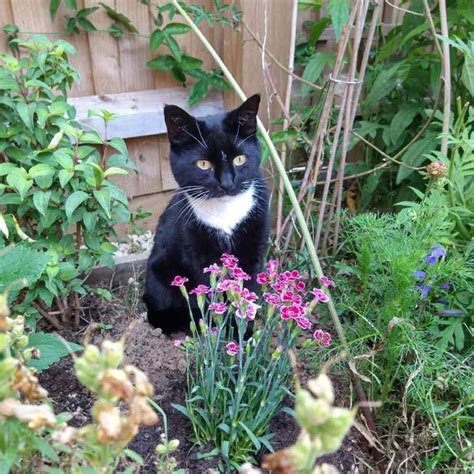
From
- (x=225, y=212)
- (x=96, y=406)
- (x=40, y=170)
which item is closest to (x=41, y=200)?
(x=40, y=170)

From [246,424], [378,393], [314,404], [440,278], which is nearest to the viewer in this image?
[314,404]

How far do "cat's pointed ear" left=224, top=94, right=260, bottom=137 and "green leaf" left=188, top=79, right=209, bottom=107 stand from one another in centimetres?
60

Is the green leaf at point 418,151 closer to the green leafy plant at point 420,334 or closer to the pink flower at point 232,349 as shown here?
the green leafy plant at point 420,334

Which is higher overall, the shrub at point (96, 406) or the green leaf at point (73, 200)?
the shrub at point (96, 406)

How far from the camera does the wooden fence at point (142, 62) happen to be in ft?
6.00

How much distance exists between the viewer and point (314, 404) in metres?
0.39

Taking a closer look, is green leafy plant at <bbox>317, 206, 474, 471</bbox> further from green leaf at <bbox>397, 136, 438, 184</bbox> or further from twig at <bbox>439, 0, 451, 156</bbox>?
green leaf at <bbox>397, 136, 438, 184</bbox>

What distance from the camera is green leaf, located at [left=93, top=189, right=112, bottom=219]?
124cm

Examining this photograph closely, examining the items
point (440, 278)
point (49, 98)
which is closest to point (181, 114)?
point (49, 98)

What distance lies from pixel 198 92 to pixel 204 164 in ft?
2.19

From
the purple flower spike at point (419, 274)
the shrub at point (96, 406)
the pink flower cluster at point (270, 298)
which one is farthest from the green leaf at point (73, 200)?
the purple flower spike at point (419, 274)

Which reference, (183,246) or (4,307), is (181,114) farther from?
(4,307)

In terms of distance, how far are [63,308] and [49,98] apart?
2.05 feet

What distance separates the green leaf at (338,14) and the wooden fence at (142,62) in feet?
1.39
